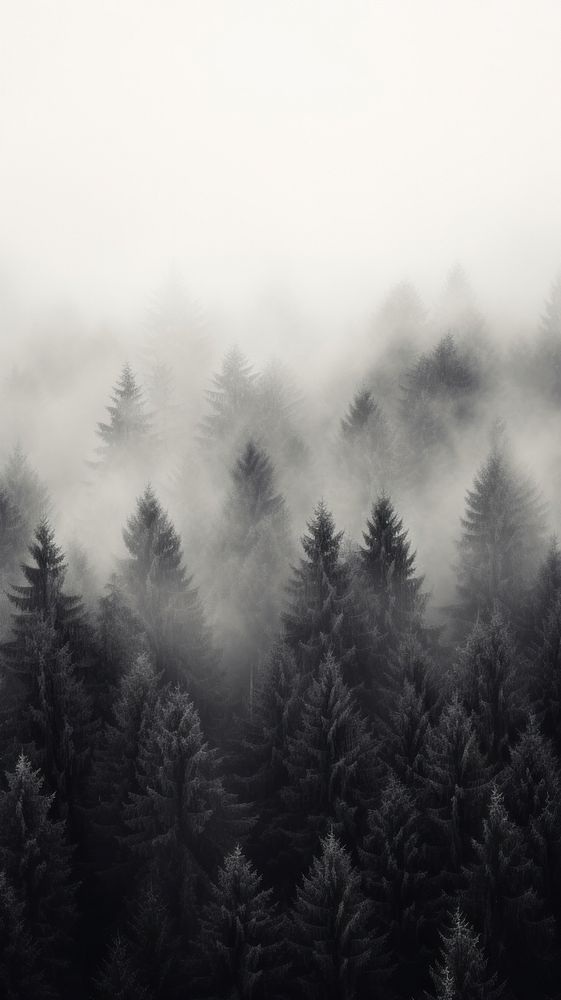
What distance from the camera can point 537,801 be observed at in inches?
1188

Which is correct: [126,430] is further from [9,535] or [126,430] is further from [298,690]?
[298,690]

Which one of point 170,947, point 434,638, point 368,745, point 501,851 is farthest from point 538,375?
point 170,947

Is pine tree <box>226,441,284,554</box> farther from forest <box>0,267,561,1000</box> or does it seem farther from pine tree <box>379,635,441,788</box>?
pine tree <box>379,635,441,788</box>

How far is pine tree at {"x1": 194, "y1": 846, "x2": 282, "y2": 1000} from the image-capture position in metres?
26.1

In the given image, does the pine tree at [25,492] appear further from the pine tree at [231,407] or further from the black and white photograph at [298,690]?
the pine tree at [231,407]

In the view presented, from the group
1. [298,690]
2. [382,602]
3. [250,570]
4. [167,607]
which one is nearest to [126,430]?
[250,570]

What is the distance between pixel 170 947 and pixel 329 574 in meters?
18.6

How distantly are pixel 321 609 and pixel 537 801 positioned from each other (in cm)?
1402

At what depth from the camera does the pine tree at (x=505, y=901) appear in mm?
27766

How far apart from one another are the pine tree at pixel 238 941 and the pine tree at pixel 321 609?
1312cm

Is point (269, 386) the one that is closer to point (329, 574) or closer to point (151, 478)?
point (151, 478)

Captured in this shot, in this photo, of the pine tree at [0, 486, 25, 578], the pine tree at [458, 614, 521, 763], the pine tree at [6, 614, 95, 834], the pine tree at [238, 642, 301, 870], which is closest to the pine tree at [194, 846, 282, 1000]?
the pine tree at [238, 642, 301, 870]

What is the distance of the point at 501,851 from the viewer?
27672 mm

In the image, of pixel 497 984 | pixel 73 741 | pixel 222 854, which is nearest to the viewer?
pixel 497 984
